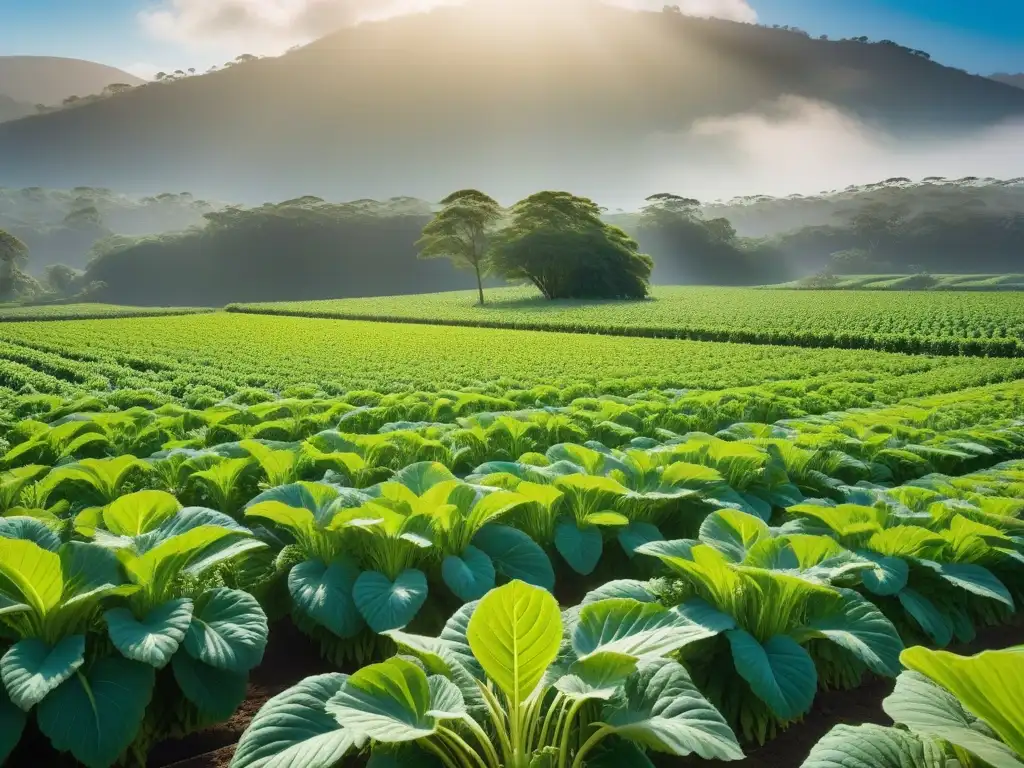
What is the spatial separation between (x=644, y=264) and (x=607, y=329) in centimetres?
2264

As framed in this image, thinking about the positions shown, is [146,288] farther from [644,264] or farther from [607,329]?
[607,329]

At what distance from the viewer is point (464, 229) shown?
51.8 metres

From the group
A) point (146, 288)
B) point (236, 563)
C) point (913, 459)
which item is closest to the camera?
point (236, 563)

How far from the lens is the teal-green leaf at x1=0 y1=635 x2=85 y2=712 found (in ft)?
6.50

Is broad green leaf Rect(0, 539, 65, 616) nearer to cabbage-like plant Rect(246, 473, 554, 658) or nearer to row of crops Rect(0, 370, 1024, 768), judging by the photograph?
row of crops Rect(0, 370, 1024, 768)

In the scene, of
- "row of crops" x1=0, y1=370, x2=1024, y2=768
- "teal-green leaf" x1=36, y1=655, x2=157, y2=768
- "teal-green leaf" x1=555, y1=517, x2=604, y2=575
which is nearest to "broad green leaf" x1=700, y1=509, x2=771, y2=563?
"row of crops" x1=0, y1=370, x2=1024, y2=768

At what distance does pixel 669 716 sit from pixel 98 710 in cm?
170

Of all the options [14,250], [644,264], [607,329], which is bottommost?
[607,329]

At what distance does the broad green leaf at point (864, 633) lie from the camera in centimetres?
241

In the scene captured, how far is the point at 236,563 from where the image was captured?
3.21 meters

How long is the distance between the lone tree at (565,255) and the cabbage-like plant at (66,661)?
49.7m

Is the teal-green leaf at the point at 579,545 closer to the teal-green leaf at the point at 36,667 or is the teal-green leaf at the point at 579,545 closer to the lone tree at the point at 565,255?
the teal-green leaf at the point at 36,667

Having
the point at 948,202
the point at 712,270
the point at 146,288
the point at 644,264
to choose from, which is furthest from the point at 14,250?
the point at 948,202

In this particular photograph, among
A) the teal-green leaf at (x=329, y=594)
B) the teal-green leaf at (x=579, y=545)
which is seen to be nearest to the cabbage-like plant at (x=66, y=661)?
the teal-green leaf at (x=329, y=594)
